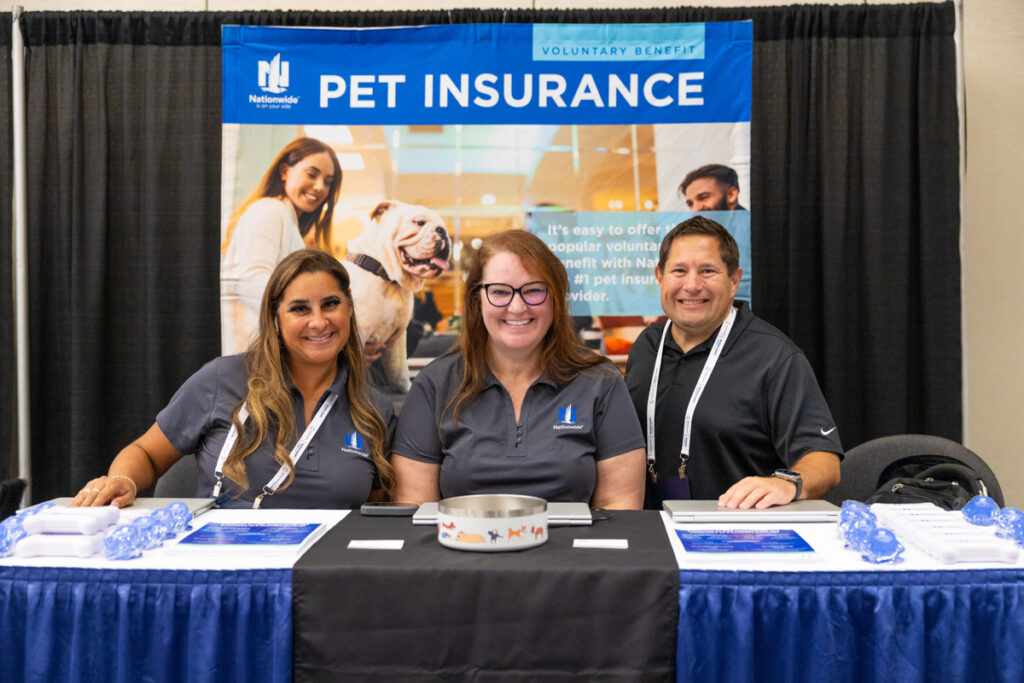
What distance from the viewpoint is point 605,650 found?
1.32m

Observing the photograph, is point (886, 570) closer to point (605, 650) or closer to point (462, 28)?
point (605, 650)

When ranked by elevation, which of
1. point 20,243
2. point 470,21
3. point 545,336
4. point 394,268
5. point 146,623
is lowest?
point 146,623

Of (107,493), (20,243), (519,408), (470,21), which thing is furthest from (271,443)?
(470,21)

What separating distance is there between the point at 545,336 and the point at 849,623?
1.00 meters

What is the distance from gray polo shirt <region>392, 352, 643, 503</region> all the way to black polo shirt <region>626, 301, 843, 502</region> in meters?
0.48

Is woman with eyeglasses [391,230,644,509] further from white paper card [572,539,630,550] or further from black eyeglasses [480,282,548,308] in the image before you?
white paper card [572,539,630,550]

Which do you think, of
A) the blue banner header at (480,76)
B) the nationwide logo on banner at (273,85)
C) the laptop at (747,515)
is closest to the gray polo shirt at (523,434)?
the laptop at (747,515)

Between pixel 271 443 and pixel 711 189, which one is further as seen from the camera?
pixel 711 189

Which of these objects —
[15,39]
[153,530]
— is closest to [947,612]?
[153,530]

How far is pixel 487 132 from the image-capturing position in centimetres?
334

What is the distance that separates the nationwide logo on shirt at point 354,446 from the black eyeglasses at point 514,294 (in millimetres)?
540

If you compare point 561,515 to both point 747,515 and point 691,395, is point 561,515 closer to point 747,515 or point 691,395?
point 747,515

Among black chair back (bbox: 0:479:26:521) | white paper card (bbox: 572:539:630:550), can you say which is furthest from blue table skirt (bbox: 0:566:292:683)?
black chair back (bbox: 0:479:26:521)

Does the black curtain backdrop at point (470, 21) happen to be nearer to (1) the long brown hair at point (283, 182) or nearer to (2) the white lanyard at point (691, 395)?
(1) the long brown hair at point (283, 182)
